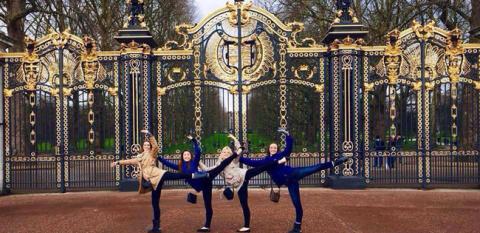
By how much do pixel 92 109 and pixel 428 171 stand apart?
8.48 m

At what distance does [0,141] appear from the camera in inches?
486

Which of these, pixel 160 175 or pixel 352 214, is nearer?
pixel 160 175

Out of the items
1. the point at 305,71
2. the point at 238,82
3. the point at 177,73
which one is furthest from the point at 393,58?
the point at 177,73

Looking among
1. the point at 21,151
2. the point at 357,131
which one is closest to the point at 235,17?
the point at 357,131

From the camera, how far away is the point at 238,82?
12500 millimetres

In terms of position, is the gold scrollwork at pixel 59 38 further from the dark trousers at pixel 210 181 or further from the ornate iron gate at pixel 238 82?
the dark trousers at pixel 210 181

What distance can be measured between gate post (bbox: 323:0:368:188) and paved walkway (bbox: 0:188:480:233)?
1.81 feet

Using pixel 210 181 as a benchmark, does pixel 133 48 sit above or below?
above

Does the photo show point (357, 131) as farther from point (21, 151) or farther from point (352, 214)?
point (21, 151)

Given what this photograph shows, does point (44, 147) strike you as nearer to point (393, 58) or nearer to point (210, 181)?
point (210, 181)

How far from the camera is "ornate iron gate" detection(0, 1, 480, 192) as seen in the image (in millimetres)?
12297

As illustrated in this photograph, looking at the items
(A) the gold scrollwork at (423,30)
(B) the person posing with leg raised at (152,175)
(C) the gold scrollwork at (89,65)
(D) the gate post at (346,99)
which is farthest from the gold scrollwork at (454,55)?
(C) the gold scrollwork at (89,65)

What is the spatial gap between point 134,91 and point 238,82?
2541 mm

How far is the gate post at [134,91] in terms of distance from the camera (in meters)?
12.2
